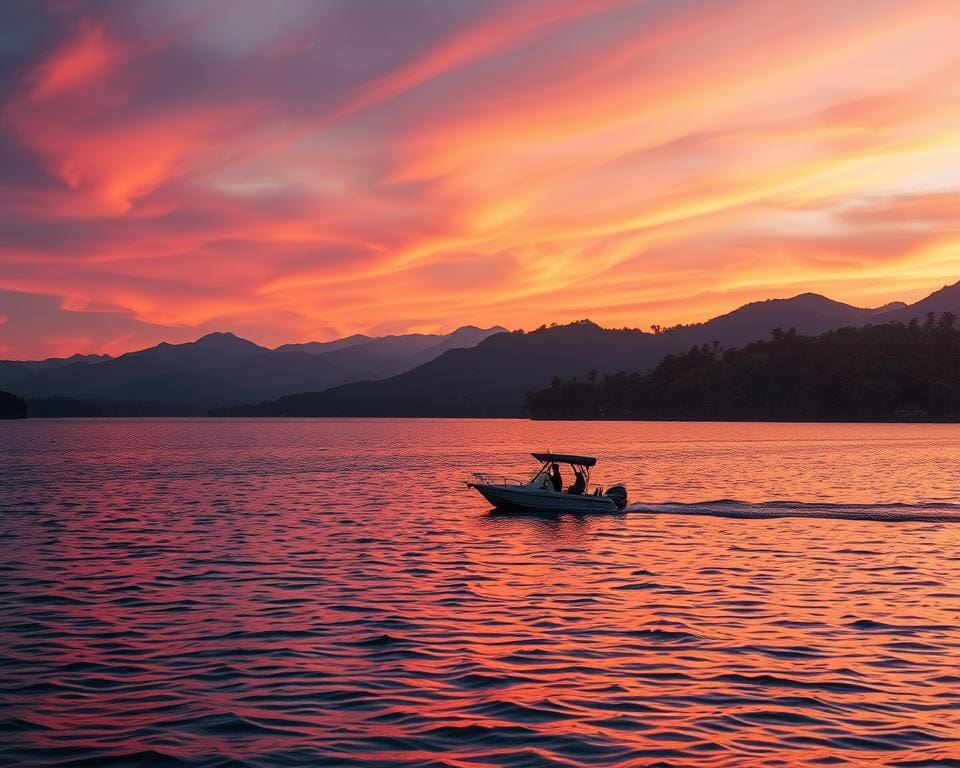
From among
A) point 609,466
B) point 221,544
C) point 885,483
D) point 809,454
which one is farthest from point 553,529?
point 809,454

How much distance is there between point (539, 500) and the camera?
73062mm

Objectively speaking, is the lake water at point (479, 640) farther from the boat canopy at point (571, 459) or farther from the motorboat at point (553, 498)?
the boat canopy at point (571, 459)

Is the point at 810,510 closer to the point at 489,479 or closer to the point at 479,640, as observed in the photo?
the point at 489,479

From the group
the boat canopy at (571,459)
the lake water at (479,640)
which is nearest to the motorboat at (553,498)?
the boat canopy at (571,459)

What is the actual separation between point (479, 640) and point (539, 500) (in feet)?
145

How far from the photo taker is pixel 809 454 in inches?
6122

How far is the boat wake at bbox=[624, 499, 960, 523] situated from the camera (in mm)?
66188

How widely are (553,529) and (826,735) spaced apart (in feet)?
143

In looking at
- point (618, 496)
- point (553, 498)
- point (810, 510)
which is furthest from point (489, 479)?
point (810, 510)

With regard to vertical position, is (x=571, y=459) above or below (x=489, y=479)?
above

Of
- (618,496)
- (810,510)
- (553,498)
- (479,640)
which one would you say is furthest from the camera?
(553,498)

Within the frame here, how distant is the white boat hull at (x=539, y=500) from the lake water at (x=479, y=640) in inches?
110

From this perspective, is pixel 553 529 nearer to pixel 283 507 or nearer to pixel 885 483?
pixel 283 507

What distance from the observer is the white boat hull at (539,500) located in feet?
237
